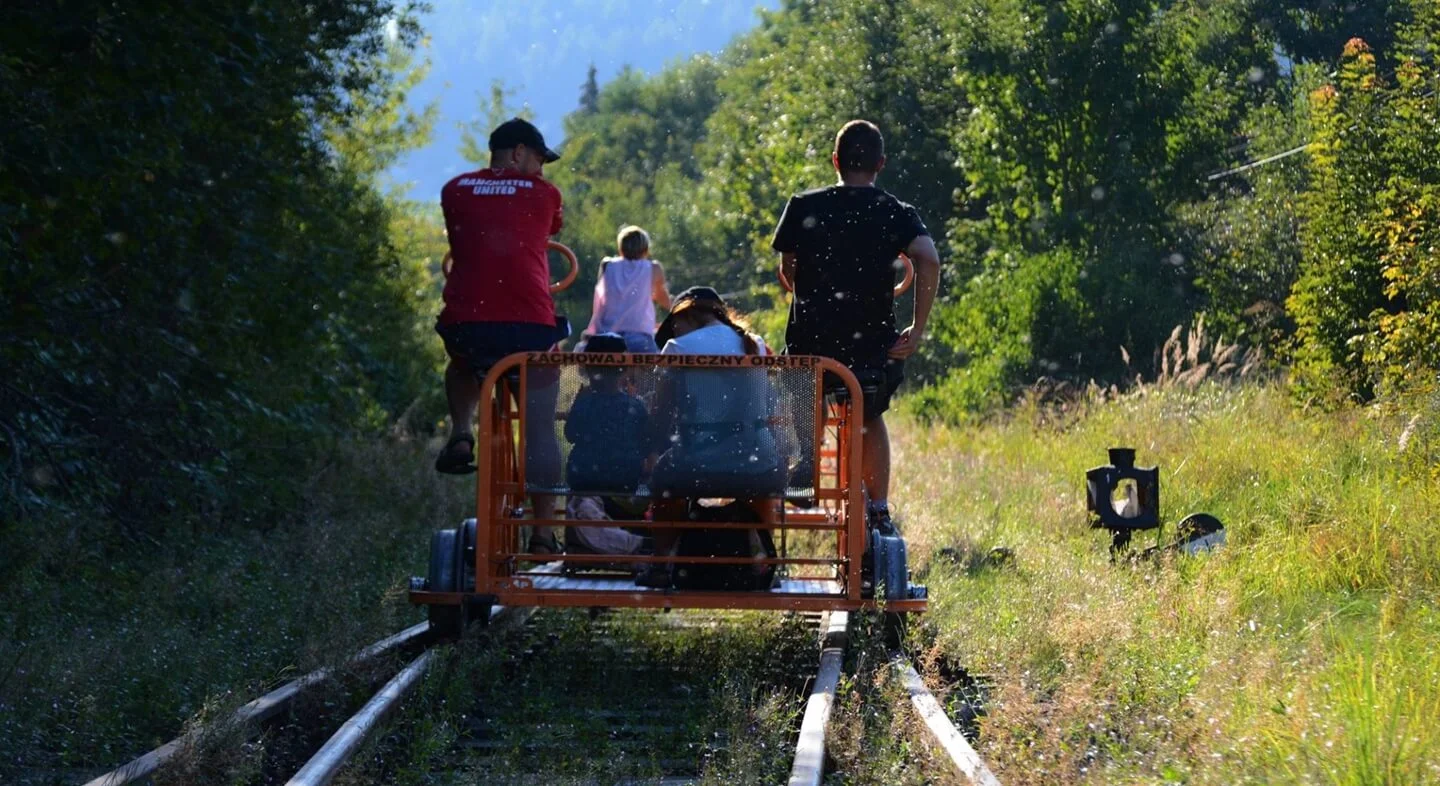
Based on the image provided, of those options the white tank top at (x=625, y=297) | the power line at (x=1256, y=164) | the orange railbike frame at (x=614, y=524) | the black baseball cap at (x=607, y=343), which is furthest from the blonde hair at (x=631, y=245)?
the power line at (x=1256, y=164)

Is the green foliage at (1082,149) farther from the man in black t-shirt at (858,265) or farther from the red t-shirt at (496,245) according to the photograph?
the red t-shirt at (496,245)

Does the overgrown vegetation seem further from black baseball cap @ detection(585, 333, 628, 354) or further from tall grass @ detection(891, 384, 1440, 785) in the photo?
black baseball cap @ detection(585, 333, 628, 354)

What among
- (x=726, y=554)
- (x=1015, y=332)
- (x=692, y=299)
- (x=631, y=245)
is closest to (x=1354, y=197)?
(x=631, y=245)

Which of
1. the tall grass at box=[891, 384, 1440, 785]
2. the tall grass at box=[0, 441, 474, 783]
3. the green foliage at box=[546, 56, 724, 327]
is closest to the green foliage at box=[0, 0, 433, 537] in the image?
the tall grass at box=[0, 441, 474, 783]

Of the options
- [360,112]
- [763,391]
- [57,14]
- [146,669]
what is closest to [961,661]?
[763,391]

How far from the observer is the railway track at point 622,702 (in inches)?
231

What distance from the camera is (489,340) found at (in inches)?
343

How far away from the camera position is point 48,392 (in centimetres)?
1118

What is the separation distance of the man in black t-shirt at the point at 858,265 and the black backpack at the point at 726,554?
35.1 inches

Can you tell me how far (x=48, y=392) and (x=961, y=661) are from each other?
6.33 meters

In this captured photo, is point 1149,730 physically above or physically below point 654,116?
below

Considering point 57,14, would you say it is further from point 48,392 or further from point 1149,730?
point 1149,730

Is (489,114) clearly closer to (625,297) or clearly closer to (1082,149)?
(1082,149)

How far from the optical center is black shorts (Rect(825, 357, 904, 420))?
27.9 ft
